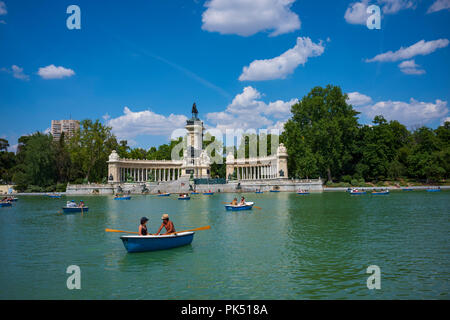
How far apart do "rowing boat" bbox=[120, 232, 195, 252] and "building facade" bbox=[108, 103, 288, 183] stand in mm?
55649

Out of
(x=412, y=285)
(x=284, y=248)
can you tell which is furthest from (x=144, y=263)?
(x=412, y=285)

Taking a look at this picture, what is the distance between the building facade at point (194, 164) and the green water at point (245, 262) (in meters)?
50.8

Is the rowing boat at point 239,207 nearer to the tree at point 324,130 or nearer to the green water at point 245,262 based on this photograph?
the green water at point 245,262

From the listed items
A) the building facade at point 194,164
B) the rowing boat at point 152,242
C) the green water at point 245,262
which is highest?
the building facade at point 194,164

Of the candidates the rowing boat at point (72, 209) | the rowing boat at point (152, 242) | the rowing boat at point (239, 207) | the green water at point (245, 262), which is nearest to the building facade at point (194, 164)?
the rowing boat at point (72, 209)

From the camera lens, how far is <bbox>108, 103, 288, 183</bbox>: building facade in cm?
7481

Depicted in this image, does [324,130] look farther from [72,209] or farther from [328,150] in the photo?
[72,209]

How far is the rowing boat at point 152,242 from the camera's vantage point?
47.6 feet

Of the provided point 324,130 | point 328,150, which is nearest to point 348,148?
point 328,150

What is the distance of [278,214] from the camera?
27.3 m

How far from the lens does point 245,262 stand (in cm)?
1327

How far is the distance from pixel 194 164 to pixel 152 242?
6286cm
